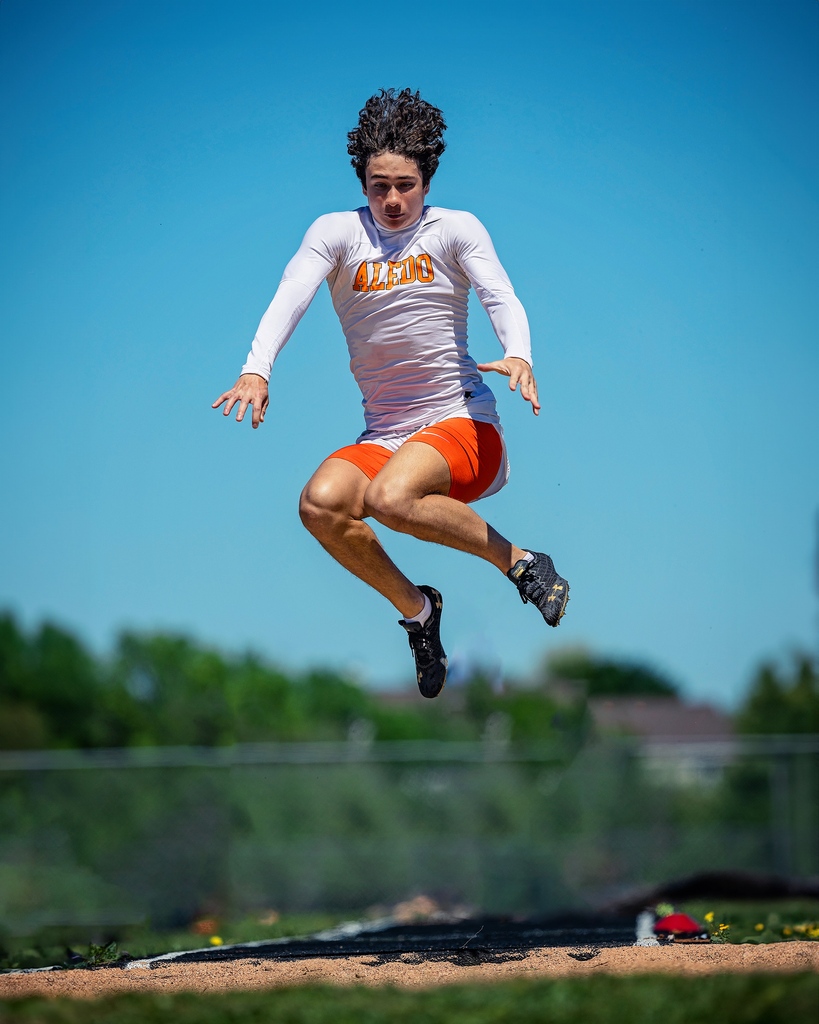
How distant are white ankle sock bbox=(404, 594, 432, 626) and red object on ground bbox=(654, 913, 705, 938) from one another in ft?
5.85

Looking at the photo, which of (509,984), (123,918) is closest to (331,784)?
(123,918)

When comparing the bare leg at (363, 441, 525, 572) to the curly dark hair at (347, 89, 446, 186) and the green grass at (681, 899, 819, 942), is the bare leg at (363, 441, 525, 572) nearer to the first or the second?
the curly dark hair at (347, 89, 446, 186)

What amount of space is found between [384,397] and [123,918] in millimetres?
8011

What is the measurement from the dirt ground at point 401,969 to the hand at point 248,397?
205 centimetres

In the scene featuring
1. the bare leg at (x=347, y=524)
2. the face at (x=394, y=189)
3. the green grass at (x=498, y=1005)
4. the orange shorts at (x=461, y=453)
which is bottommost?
the green grass at (x=498, y=1005)

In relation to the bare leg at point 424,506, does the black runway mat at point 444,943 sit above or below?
below

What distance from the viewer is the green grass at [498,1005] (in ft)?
8.15

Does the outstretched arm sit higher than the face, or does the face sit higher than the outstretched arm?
the face

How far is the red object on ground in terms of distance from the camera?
5168 millimetres

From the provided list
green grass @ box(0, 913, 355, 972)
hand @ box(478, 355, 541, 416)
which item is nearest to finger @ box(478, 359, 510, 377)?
hand @ box(478, 355, 541, 416)

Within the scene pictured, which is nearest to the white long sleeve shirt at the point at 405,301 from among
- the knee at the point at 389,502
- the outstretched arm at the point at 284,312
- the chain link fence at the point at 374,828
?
the outstretched arm at the point at 284,312

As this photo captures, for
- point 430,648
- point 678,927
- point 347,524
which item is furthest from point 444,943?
point 347,524

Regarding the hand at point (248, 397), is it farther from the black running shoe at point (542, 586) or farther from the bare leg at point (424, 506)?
the black running shoe at point (542, 586)

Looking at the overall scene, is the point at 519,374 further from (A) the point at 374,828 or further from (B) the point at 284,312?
(A) the point at 374,828
